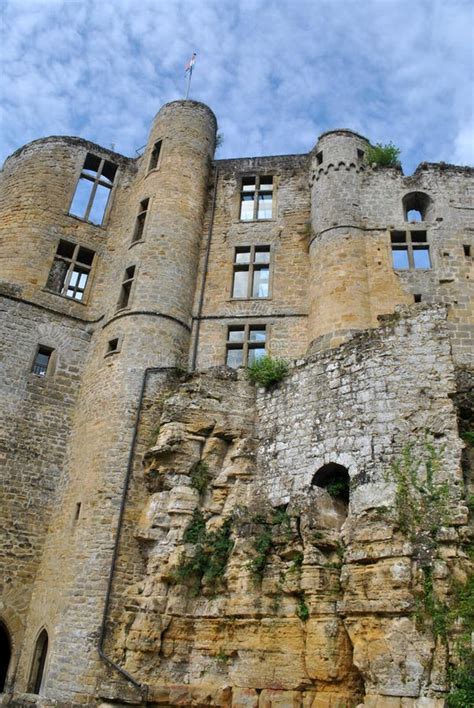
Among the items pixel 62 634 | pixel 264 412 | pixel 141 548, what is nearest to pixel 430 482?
pixel 264 412

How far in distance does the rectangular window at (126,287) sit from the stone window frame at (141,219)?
116 cm

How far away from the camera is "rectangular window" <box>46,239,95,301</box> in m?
20.1

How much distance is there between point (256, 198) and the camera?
22.0 m

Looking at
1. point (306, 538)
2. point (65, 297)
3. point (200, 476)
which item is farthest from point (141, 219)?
point (306, 538)

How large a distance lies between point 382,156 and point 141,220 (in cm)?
826

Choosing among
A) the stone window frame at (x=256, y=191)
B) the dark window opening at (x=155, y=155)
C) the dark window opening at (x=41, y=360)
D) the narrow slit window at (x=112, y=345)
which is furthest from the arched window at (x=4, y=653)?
the dark window opening at (x=155, y=155)

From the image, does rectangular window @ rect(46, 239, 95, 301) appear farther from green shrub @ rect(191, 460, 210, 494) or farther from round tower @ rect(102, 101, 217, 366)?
green shrub @ rect(191, 460, 210, 494)

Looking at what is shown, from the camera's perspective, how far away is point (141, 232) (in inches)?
802

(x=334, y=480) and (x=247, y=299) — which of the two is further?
(x=247, y=299)

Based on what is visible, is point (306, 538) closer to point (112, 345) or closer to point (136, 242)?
point (112, 345)

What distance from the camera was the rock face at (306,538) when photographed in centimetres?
942

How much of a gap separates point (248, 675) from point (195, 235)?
13621 millimetres

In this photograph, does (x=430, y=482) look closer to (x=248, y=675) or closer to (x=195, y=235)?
(x=248, y=675)

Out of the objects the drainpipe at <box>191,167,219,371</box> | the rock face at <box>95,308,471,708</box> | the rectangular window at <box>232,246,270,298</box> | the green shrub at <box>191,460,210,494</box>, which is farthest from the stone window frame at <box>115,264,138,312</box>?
the green shrub at <box>191,460,210,494</box>
